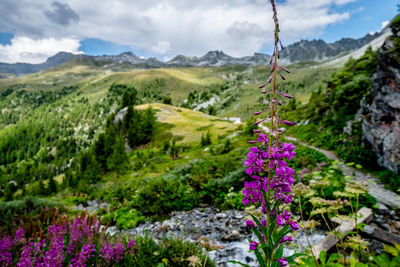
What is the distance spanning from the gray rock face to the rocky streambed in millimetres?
6326

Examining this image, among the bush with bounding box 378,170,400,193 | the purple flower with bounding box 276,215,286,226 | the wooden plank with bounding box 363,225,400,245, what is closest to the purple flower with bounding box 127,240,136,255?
the purple flower with bounding box 276,215,286,226

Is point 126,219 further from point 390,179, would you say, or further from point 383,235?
point 390,179

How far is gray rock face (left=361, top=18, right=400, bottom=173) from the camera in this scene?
8.95 meters

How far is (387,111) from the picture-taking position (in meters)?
9.68

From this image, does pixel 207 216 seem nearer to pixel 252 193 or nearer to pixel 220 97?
pixel 252 193

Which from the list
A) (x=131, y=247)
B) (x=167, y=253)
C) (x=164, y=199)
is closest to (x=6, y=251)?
(x=131, y=247)

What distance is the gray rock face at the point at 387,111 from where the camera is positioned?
895 cm

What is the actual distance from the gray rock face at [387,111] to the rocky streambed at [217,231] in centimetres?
633

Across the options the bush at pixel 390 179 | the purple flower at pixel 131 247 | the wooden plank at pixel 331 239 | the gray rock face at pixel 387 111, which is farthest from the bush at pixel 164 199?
the gray rock face at pixel 387 111

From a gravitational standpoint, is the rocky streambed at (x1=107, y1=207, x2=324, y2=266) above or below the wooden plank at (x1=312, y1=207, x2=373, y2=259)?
below

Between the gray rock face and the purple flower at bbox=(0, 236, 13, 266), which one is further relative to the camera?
the gray rock face

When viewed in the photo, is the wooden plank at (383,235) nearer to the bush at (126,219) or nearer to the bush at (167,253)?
the bush at (167,253)

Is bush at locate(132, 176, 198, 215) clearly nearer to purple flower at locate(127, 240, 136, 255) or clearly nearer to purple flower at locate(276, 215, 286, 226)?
purple flower at locate(127, 240, 136, 255)

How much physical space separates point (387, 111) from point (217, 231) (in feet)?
32.2
